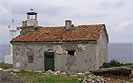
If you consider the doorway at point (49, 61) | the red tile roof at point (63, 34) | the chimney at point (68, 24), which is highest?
the chimney at point (68, 24)

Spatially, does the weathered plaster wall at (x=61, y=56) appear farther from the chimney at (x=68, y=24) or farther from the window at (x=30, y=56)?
the chimney at (x=68, y=24)

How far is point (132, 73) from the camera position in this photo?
564 inches

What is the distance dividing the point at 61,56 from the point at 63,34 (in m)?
2.32

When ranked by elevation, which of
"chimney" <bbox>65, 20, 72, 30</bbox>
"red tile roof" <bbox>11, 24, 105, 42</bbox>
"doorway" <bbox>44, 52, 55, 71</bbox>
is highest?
"chimney" <bbox>65, 20, 72, 30</bbox>

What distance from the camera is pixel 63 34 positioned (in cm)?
1883

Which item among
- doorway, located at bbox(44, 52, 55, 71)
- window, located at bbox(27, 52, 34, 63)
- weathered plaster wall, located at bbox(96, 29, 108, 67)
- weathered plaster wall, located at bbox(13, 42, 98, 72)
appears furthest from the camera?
window, located at bbox(27, 52, 34, 63)

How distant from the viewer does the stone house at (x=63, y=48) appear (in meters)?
16.8

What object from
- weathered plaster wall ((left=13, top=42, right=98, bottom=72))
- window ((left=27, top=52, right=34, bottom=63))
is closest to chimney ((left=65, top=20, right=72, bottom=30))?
weathered plaster wall ((left=13, top=42, right=98, bottom=72))

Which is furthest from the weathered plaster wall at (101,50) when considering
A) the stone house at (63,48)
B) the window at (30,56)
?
the window at (30,56)

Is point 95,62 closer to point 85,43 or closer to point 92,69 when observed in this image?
point 92,69

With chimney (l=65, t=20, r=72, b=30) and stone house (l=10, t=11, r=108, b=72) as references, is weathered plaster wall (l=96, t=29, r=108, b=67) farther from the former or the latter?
chimney (l=65, t=20, r=72, b=30)

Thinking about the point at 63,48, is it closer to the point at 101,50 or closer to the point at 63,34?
the point at 63,34

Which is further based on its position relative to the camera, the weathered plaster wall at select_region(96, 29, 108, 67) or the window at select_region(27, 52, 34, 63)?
the window at select_region(27, 52, 34, 63)

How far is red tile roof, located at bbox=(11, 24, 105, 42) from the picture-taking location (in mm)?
17311
